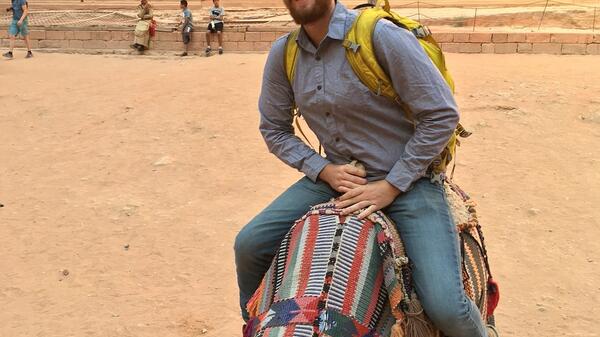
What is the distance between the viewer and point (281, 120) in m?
2.81

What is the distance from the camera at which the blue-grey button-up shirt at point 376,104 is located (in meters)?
2.39

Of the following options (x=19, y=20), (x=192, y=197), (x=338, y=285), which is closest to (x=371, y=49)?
(x=338, y=285)

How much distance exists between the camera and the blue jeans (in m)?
2.25

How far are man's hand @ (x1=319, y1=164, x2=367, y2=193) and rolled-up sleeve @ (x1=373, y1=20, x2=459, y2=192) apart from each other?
11cm

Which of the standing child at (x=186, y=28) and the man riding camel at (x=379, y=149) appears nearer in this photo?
the man riding camel at (x=379, y=149)

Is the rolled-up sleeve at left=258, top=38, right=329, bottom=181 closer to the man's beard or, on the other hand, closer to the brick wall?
the man's beard

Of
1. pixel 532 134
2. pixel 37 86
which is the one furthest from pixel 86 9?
pixel 532 134

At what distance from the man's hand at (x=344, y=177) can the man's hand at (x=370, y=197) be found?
51mm

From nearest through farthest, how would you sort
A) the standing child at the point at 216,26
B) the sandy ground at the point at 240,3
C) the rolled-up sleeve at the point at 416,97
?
1. the rolled-up sleeve at the point at 416,97
2. the standing child at the point at 216,26
3. the sandy ground at the point at 240,3

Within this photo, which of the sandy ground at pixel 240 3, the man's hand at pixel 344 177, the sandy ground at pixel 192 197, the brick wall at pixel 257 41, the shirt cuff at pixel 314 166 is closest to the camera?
the man's hand at pixel 344 177

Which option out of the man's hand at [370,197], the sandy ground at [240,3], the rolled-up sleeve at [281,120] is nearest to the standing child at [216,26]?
the sandy ground at [240,3]

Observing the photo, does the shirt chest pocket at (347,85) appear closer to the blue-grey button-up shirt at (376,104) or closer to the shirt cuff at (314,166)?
the blue-grey button-up shirt at (376,104)

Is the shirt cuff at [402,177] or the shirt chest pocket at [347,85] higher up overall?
the shirt chest pocket at [347,85]

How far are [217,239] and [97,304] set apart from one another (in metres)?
1.12
